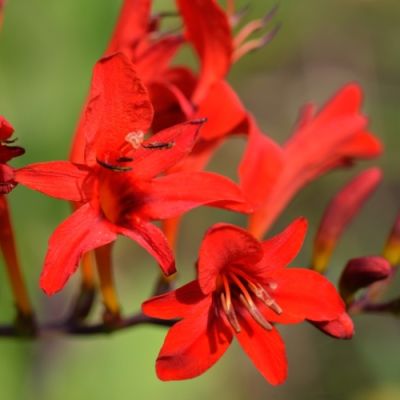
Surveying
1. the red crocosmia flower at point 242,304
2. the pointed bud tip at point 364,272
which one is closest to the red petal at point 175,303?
the red crocosmia flower at point 242,304

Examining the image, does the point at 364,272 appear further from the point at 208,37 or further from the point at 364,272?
the point at 208,37

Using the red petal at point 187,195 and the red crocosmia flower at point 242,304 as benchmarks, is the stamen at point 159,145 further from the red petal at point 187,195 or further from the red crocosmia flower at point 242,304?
the red crocosmia flower at point 242,304

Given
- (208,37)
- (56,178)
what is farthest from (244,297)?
(208,37)

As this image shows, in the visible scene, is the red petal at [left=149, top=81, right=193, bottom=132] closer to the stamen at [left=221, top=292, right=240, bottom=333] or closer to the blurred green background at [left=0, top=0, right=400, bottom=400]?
the stamen at [left=221, top=292, right=240, bottom=333]

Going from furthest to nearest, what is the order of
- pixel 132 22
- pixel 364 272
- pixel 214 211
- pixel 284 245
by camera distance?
1. pixel 214 211
2. pixel 132 22
3. pixel 364 272
4. pixel 284 245

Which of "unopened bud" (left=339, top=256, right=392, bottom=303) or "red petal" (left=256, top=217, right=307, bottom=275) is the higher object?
"red petal" (left=256, top=217, right=307, bottom=275)

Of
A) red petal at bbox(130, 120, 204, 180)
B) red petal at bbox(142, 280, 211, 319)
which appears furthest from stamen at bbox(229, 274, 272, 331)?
red petal at bbox(130, 120, 204, 180)
